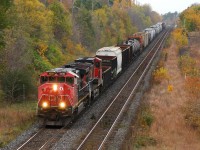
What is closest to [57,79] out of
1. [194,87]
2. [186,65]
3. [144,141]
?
[144,141]

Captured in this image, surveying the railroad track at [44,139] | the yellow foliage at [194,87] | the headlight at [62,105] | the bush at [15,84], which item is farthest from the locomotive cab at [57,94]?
the yellow foliage at [194,87]

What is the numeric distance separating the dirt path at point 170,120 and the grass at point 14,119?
320 inches

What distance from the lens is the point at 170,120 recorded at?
2597cm

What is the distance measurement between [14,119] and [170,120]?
10.9 metres

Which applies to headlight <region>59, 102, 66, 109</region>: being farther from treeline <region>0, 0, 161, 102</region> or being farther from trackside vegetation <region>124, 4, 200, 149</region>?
treeline <region>0, 0, 161, 102</region>

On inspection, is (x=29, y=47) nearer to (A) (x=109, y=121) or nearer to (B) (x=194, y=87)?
(A) (x=109, y=121)

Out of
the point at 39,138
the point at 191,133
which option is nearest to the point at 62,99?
the point at 39,138

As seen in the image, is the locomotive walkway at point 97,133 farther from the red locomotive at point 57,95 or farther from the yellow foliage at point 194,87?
the yellow foliage at point 194,87

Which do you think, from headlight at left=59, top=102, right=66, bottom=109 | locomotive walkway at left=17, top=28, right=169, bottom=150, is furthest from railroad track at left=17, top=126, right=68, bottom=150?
headlight at left=59, top=102, right=66, bottom=109

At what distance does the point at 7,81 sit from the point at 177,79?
22.8m

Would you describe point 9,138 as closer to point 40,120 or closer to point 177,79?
point 40,120

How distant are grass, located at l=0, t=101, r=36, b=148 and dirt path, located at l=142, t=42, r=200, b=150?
8133 millimetres

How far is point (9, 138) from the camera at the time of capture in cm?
2105

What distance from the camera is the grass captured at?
21.6 metres
